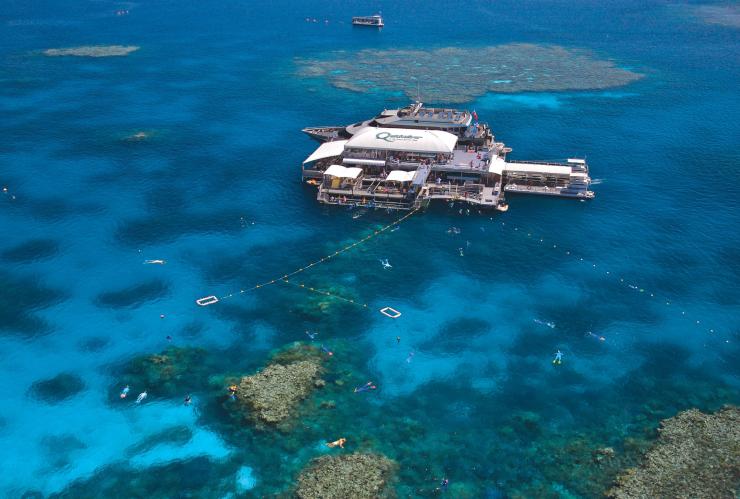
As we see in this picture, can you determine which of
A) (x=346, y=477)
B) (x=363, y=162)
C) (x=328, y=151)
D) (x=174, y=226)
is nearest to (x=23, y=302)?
(x=174, y=226)

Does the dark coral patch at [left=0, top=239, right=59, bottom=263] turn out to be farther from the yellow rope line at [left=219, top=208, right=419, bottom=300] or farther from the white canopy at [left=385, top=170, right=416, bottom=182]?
the white canopy at [left=385, top=170, right=416, bottom=182]

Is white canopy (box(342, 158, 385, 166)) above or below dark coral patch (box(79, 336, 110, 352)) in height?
above

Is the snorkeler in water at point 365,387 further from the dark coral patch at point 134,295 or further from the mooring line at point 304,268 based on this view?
the dark coral patch at point 134,295

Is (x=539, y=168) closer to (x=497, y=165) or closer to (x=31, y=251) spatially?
(x=497, y=165)

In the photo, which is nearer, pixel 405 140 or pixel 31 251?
pixel 31 251

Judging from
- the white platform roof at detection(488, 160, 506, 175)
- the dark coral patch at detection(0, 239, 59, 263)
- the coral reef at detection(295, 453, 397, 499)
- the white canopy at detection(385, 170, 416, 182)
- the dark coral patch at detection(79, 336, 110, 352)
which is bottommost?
the coral reef at detection(295, 453, 397, 499)

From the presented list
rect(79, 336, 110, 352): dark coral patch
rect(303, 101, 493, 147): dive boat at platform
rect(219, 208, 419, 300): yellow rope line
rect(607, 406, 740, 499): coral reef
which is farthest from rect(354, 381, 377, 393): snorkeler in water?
rect(303, 101, 493, 147): dive boat at platform
